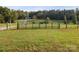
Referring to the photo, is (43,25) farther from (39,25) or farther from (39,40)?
(39,40)

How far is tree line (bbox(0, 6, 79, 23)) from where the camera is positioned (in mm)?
2375

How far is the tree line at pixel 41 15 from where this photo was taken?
7.79 feet

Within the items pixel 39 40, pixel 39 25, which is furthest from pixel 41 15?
pixel 39 40

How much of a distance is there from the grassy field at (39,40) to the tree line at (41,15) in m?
0.17

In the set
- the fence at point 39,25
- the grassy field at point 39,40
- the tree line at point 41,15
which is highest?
the tree line at point 41,15

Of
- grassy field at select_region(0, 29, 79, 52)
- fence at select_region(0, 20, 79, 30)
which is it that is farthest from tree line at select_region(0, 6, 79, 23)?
grassy field at select_region(0, 29, 79, 52)

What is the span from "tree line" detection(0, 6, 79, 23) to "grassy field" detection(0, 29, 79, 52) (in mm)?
166

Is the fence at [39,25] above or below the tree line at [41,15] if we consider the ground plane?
below

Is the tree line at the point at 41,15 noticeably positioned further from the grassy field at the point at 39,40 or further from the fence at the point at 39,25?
the grassy field at the point at 39,40

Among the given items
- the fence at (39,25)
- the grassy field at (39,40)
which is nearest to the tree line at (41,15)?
the fence at (39,25)

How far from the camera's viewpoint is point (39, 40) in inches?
92.1

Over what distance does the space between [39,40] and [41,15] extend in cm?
34

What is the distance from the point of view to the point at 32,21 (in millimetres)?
2404
